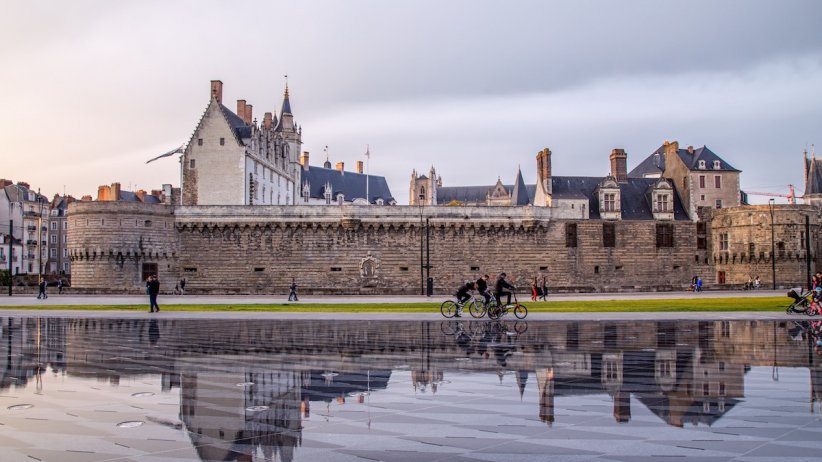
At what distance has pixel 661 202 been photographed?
56.1 m

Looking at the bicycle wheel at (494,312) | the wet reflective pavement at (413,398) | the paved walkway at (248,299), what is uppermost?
the wet reflective pavement at (413,398)

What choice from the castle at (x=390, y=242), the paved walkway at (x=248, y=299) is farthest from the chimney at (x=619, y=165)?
the paved walkway at (x=248, y=299)

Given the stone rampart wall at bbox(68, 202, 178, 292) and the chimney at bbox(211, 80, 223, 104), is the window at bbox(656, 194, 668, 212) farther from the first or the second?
the stone rampart wall at bbox(68, 202, 178, 292)

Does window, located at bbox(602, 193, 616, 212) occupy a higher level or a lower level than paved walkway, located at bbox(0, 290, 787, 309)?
higher

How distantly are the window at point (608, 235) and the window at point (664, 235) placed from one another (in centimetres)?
356

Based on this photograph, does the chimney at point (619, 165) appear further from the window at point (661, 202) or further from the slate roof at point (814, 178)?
the slate roof at point (814, 178)

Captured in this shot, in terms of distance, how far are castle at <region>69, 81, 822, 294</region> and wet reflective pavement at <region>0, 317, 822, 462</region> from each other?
1230 inches

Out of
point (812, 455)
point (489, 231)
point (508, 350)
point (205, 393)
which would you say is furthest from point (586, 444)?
point (489, 231)

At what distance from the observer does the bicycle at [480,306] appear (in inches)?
933

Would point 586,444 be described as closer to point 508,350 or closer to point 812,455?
point 812,455

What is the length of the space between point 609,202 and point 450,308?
35.1m

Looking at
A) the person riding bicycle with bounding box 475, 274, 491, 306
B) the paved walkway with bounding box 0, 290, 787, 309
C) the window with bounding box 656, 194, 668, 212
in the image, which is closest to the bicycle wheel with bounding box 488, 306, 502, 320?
the person riding bicycle with bounding box 475, 274, 491, 306

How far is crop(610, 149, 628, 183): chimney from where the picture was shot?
60031 millimetres

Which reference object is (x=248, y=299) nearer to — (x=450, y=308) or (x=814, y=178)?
(x=450, y=308)
